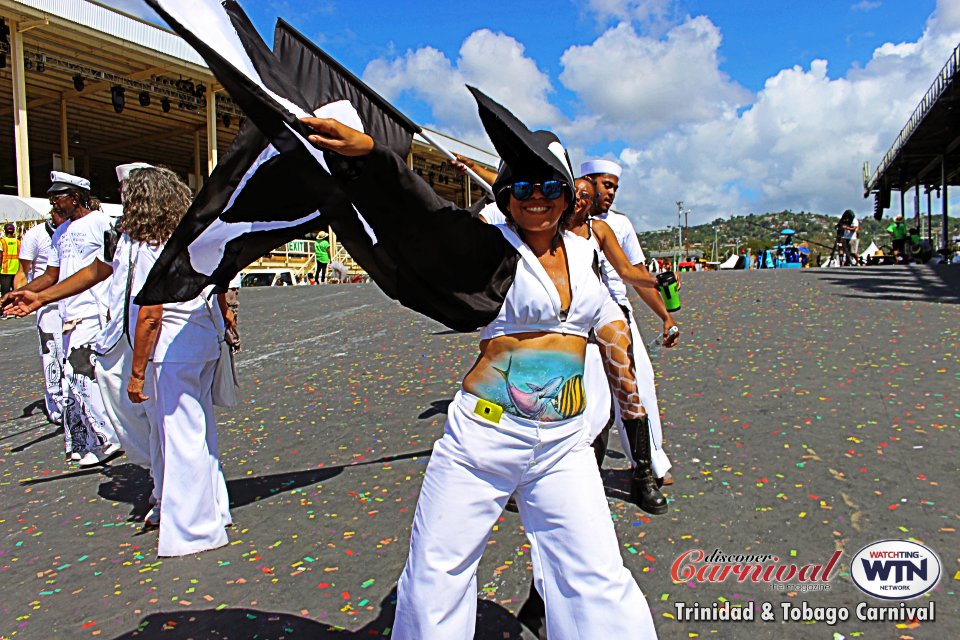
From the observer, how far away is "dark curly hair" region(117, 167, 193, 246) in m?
3.95

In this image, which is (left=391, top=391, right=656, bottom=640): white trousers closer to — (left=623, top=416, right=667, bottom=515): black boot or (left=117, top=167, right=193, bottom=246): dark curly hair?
(left=623, top=416, right=667, bottom=515): black boot

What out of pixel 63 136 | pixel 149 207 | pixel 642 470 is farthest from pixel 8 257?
pixel 642 470

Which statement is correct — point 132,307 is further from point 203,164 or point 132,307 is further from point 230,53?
point 203,164

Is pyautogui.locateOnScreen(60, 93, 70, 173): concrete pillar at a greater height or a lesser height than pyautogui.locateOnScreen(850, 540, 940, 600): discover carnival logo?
greater

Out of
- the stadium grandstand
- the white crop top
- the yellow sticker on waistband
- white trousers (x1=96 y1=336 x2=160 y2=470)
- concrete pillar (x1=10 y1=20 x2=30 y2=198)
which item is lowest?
white trousers (x1=96 y1=336 x2=160 y2=470)

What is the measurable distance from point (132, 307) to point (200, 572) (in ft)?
4.94

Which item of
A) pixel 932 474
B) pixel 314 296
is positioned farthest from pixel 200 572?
pixel 314 296

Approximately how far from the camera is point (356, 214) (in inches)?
92.9

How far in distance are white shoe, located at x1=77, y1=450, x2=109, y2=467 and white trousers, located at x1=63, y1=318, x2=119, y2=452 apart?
51mm

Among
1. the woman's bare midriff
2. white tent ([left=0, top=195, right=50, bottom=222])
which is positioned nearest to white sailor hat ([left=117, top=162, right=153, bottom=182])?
the woman's bare midriff

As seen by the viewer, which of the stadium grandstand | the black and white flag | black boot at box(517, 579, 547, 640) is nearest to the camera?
the black and white flag

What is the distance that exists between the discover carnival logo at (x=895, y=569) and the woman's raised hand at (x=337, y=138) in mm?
2891

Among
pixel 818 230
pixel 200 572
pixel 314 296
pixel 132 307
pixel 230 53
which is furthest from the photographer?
pixel 818 230

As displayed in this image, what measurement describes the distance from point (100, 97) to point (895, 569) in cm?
2923
